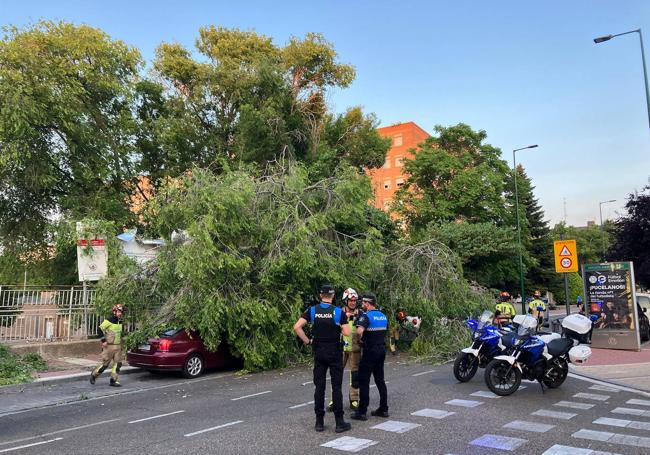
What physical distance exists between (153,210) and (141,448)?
337 inches

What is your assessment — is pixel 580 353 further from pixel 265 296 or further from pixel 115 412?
pixel 115 412

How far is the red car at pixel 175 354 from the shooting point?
11539mm

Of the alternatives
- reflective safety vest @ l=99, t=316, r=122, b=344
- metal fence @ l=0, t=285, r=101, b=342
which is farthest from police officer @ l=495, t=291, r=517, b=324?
metal fence @ l=0, t=285, r=101, b=342

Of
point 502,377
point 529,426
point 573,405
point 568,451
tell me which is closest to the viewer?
point 568,451

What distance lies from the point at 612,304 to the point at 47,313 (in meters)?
15.9

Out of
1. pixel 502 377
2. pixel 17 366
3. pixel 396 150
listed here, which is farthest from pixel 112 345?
pixel 396 150

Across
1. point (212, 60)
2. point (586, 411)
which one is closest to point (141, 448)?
point (586, 411)

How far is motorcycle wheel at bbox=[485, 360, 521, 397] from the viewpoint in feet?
28.3

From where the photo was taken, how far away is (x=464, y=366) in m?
9.91

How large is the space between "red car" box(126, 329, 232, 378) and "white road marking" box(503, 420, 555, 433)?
7497 mm

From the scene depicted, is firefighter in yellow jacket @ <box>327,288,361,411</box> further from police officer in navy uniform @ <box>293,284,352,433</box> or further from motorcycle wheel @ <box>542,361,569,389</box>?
motorcycle wheel @ <box>542,361,569,389</box>

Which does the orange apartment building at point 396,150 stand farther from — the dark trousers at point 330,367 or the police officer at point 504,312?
the dark trousers at point 330,367

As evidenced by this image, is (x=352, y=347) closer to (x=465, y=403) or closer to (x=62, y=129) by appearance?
(x=465, y=403)

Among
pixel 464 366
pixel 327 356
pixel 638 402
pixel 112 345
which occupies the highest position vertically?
pixel 327 356
